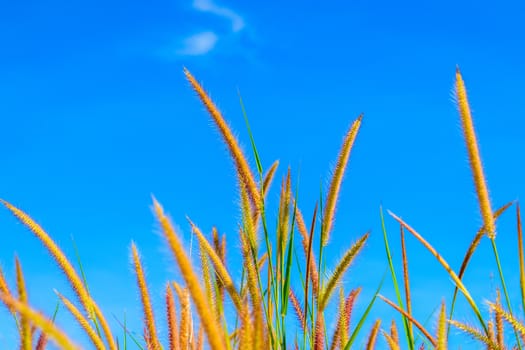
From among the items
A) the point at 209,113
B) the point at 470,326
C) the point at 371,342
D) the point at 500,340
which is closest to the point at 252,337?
the point at 371,342

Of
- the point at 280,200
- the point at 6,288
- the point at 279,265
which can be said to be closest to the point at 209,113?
the point at 280,200

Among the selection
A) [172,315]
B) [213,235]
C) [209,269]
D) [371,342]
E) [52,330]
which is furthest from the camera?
[213,235]

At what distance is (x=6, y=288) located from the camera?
3.00 meters

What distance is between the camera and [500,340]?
347 centimetres

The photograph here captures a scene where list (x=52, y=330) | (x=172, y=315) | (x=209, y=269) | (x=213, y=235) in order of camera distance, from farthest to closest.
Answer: (x=213, y=235), (x=209, y=269), (x=172, y=315), (x=52, y=330)

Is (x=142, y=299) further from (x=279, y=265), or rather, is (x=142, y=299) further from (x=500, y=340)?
(x=500, y=340)

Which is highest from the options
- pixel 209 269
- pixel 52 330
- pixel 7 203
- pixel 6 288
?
pixel 7 203

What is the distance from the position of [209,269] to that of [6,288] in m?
0.90

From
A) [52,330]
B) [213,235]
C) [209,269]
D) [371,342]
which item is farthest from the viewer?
[213,235]

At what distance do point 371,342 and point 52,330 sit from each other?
1.83 meters

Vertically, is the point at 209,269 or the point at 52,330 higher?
the point at 209,269

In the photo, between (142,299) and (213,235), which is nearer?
(142,299)

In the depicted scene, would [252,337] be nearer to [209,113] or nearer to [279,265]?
[279,265]

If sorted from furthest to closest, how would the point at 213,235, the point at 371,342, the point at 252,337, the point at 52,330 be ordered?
the point at 213,235, the point at 371,342, the point at 252,337, the point at 52,330
